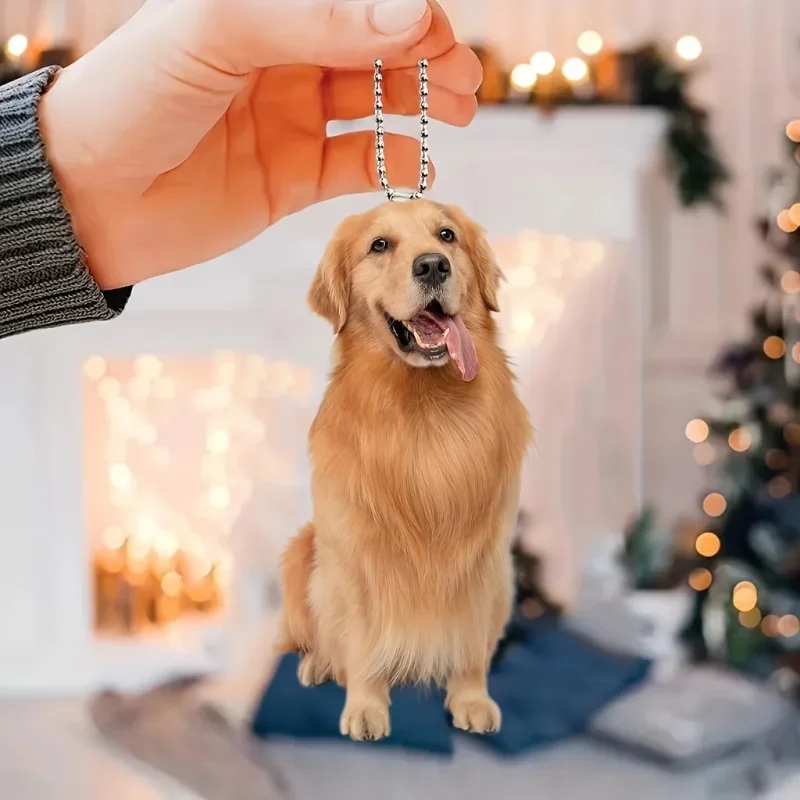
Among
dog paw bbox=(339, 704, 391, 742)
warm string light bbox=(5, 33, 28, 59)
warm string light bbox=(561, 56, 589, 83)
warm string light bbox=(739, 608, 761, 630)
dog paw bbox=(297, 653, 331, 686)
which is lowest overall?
warm string light bbox=(739, 608, 761, 630)

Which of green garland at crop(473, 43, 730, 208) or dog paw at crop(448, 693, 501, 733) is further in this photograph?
green garland at crop(473, 43, 730, 208)

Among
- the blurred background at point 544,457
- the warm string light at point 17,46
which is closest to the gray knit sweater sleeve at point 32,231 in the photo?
the blurred background at point 544,457

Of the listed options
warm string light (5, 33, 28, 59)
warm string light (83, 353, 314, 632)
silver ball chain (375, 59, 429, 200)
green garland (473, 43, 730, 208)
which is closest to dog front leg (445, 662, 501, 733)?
silver ball chain (375, 59, 429, 200)

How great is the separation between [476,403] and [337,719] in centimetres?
42

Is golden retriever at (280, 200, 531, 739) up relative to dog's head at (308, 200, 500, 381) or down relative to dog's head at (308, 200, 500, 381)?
down

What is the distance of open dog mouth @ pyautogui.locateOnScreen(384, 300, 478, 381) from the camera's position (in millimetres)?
673

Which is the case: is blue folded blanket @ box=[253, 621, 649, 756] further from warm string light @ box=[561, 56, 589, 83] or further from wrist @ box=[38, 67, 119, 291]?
warm string light @ box=[561, 56, 589, 83]

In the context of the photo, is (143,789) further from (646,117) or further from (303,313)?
(646,117)

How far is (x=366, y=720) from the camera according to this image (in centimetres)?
75

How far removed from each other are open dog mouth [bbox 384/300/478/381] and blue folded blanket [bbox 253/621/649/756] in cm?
52

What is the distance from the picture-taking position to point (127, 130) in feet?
2.37

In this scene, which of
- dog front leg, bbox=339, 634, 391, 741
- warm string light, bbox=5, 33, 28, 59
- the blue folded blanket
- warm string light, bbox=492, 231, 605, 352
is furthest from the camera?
warm string light, bbox=5, 33, 28, 59

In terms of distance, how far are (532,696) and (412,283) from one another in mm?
973

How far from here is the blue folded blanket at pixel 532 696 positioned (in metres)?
1.19
